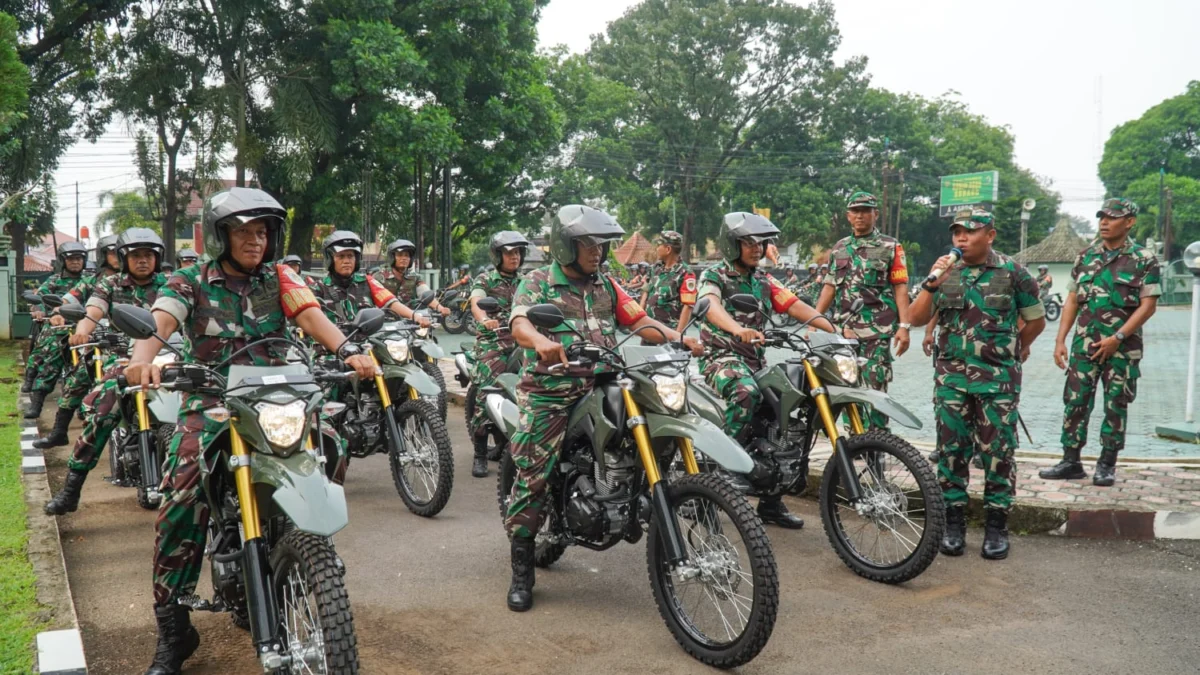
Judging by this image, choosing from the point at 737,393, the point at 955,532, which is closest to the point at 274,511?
the point at 737,393

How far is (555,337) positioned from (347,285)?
4068 mm

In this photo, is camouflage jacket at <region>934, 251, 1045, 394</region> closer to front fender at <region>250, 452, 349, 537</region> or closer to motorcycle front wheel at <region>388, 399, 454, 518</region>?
motorcycle front wheel at <region>388, 399, 454, 518</region>

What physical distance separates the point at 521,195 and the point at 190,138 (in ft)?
49.1

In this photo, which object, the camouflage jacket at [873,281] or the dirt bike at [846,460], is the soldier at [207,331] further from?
the camouflage jacket at [873,281]

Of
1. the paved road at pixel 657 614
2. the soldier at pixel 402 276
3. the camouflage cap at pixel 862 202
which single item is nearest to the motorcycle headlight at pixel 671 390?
the paved road at pixel 657 614

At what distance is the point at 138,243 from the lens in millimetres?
6977

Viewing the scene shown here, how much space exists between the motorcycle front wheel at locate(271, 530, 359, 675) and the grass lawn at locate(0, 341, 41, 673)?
1.18 meters

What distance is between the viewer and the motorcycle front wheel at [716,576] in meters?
3.82

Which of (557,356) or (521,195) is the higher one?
(521,195)

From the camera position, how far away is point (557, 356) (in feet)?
14.1

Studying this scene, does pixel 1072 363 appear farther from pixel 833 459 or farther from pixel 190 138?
pixel 190 138

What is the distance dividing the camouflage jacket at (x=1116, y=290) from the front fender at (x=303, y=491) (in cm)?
577

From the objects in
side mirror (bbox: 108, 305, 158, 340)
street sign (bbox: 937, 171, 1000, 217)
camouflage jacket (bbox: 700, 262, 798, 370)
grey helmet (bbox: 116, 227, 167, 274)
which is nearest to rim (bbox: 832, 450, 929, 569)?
camouflage jacket (bbox: 700, 262, 798, 370)

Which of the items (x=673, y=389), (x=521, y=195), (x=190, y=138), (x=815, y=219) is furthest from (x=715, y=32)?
(x=673, y=389)
